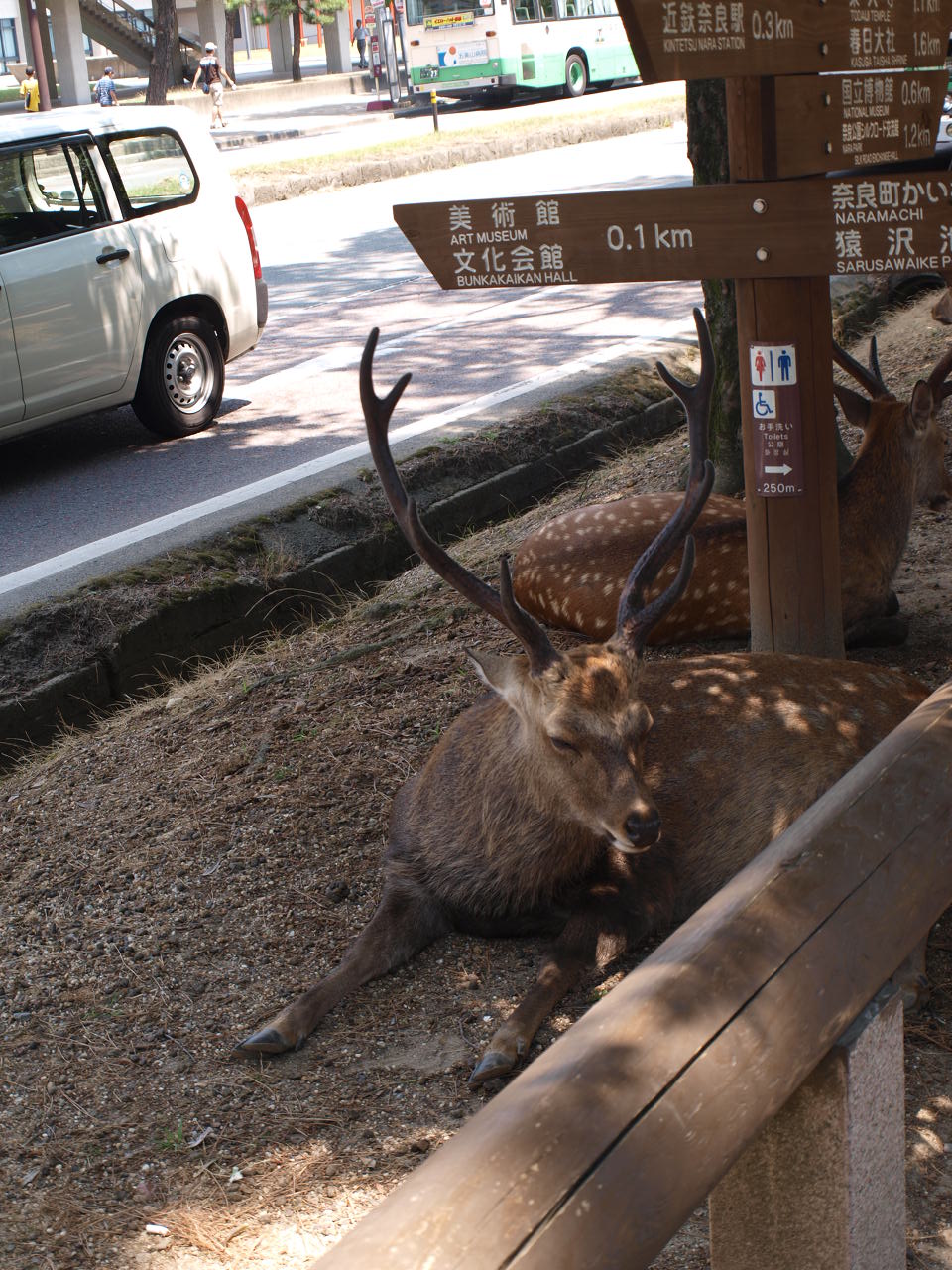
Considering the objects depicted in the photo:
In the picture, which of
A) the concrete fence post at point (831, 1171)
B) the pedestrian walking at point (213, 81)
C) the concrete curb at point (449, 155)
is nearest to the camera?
the concrete fence post at point (831, 1171)

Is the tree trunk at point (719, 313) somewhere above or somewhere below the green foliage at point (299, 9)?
below

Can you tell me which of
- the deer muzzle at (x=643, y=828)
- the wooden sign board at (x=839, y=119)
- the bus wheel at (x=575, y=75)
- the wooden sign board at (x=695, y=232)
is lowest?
Answer: the deer muzzle at (x=643, y=828)

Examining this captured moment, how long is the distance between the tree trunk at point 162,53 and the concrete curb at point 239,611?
2101 centimetres

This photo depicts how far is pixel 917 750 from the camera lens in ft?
7.55

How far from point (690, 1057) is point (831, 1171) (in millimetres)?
508

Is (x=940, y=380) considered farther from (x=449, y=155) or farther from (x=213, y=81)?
(x=213, y=81)

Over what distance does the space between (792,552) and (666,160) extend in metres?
15.8

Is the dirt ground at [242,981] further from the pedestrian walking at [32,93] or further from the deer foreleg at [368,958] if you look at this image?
the pedestrian walking at [32,93]

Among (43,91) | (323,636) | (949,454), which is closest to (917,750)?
(323,636)

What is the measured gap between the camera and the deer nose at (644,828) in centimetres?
320

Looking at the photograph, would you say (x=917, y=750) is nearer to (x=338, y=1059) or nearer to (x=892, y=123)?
(x=338, y=1059)

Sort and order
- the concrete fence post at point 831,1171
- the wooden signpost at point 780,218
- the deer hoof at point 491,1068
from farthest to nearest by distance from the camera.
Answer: the wooden signpost at point 780,218 < the deer hoof at point 491,1068 < the concrete fence post at point 831,1171

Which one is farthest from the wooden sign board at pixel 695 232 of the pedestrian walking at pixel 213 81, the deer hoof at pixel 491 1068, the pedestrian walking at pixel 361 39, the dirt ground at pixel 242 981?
the pedestrian walking at pixel 361 39

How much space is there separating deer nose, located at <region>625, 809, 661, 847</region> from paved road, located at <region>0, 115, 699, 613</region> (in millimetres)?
3466
